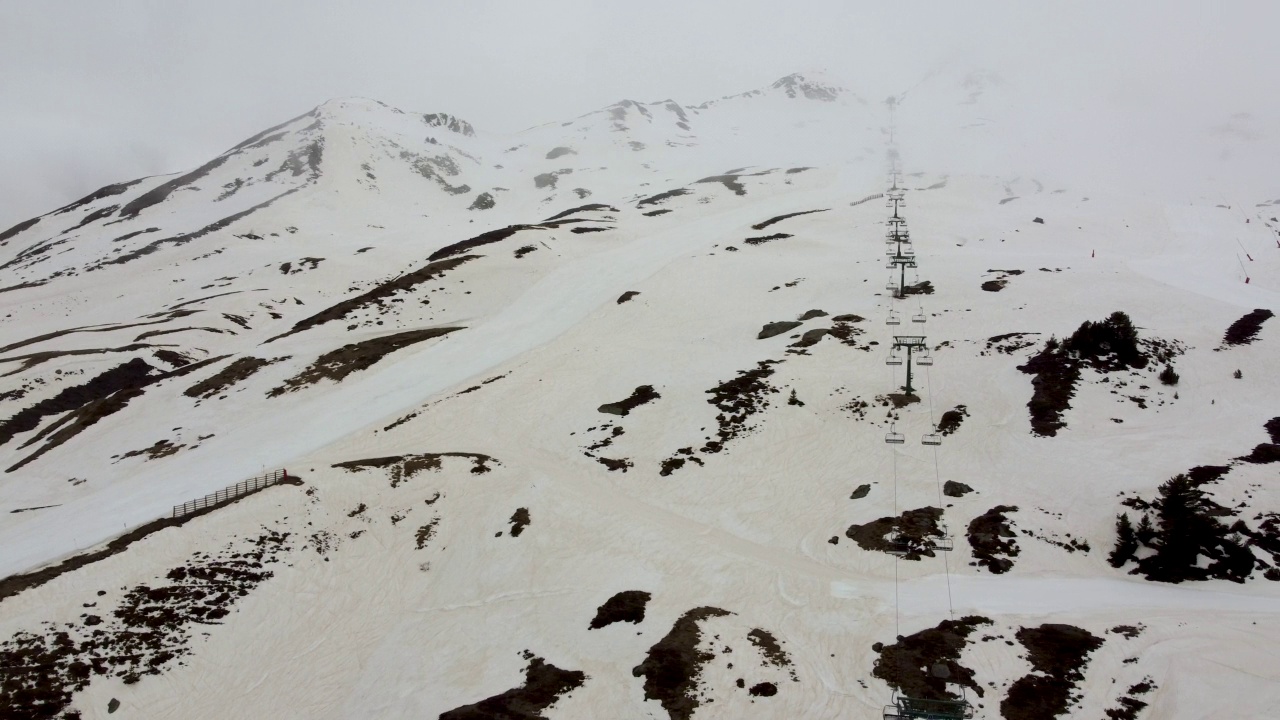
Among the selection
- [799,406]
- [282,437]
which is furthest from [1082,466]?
[282,437]

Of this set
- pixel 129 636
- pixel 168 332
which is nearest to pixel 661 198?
pixel 168 332

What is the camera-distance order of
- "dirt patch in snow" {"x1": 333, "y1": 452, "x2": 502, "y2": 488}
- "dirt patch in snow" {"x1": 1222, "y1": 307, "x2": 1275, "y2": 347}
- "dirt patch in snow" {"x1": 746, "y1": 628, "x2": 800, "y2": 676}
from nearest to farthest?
"dirt patch in snow" {"x1": 746, "y1": 628, "x2": 800, "y2": 676} < "dirt patch in snow" {"x1": 1222, "y1": 307, "x2": 1275, "y2": 347} < "dirt patch in snow" {"x1": 333, "y1": 452, "x2": 502, "y2": 488}

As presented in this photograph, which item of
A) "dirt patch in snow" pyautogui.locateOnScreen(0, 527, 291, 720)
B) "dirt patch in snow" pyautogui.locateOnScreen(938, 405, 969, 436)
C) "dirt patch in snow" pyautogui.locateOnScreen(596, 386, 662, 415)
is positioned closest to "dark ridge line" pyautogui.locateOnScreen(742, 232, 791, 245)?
"dirt patch in snow" pyautogui.locateOnScreen(596, 386, 662, 415)

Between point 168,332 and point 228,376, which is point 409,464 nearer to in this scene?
point 228,376

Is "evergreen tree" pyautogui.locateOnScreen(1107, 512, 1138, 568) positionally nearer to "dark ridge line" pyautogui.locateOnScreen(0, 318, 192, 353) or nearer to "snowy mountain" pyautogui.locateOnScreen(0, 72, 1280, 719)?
"snowy mountain" pyautogui.locateOnScreen(0, 72, 1280, 719)

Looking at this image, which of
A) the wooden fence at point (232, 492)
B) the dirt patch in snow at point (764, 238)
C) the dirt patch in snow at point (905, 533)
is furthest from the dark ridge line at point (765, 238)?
the wooden fence at point (232, 492)

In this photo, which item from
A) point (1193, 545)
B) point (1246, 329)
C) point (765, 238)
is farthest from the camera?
point (765, 238)

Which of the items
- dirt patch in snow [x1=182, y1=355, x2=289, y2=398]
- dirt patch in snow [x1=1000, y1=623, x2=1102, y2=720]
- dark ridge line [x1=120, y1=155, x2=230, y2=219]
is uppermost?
dark ridge line [x1=120, y1=155, x2=230, y2=219]

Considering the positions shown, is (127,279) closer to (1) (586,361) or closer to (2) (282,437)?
(2) (282,437)
